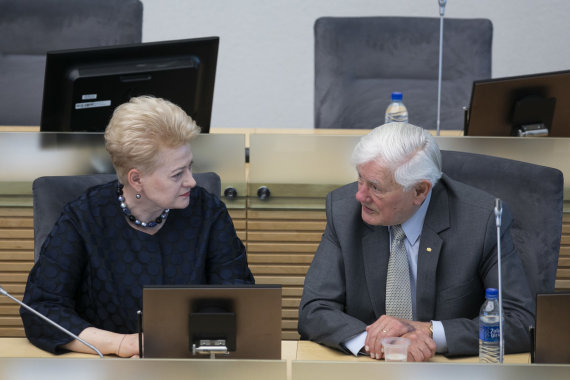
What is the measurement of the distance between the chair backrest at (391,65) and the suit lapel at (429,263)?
1.39 metres

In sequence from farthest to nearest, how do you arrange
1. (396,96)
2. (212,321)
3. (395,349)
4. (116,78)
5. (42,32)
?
(42,32) → (396,96) → (116,78) → (395,349) → (212,321)

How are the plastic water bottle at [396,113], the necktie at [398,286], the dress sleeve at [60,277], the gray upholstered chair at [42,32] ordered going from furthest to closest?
1. the gray upholstered chair at [42,32]
2. the plastic water bottle at [396,113]
3. the necktie at [398,286]
4. the dress sleeve at [60,277]

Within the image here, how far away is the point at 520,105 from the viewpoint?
2.86 m

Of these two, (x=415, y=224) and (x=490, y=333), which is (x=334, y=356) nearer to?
(x=490, y=333)

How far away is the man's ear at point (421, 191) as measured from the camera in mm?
2195

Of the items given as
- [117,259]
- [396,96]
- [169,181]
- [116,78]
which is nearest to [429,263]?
[169,181]

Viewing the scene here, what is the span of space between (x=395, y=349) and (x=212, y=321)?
15.2 inches

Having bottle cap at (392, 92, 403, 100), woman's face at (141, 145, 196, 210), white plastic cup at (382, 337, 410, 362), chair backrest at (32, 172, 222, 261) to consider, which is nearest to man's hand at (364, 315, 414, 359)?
white plastic cup at (382, 337, 410, 362)

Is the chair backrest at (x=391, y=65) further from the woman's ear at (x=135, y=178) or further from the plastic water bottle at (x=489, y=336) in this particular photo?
the plastic water bottle at (x=489, y=336)

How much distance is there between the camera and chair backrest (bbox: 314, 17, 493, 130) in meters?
3.53

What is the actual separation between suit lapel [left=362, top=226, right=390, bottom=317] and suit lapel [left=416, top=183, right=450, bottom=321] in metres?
0.08

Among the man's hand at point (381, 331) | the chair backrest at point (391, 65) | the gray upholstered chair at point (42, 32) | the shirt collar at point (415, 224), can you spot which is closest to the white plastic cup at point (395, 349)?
the man's hand at point (381, 331)

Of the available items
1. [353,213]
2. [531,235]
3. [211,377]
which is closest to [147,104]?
[353,213]

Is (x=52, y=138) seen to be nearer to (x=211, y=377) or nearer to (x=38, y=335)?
(x=38, y=335)
